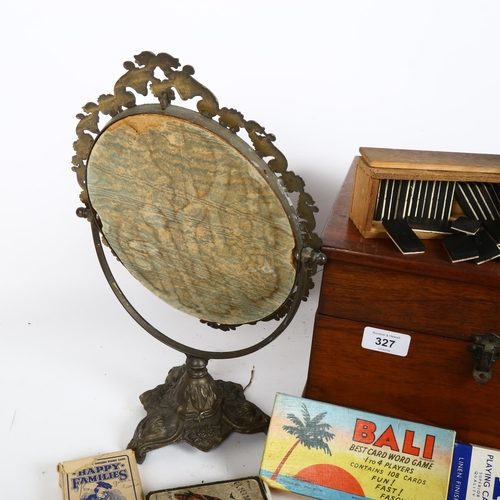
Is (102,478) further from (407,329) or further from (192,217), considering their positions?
(407,329)

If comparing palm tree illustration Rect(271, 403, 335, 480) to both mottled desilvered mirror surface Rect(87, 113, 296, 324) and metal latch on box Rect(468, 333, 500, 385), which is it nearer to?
mottled desilvered mirror surface Rect(87, 113, 296, 324)

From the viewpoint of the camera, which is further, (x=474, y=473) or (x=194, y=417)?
(x=194, y=417)

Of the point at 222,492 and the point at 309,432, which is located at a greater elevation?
the point at 309,432

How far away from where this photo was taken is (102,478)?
2.16m

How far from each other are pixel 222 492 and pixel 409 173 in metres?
1.11

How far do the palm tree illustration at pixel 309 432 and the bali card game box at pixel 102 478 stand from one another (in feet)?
1.51

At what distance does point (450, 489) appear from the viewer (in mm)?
2115

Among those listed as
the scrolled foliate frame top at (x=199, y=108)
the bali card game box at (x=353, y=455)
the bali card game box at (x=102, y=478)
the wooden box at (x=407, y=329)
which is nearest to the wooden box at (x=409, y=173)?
the wooden box at (x=407, y=329)

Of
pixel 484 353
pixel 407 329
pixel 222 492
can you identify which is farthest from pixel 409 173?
pixel 222 492

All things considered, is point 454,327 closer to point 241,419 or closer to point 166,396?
point 241,419

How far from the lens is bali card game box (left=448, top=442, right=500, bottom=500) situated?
209 centimetres

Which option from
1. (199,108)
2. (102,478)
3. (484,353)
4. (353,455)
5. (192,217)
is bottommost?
(102,478)

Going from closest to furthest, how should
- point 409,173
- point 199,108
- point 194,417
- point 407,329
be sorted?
point 199,108
point 409,173
point 407,329
point 194,417

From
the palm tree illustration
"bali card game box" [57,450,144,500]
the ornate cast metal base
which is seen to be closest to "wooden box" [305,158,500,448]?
the palm tree illustration
